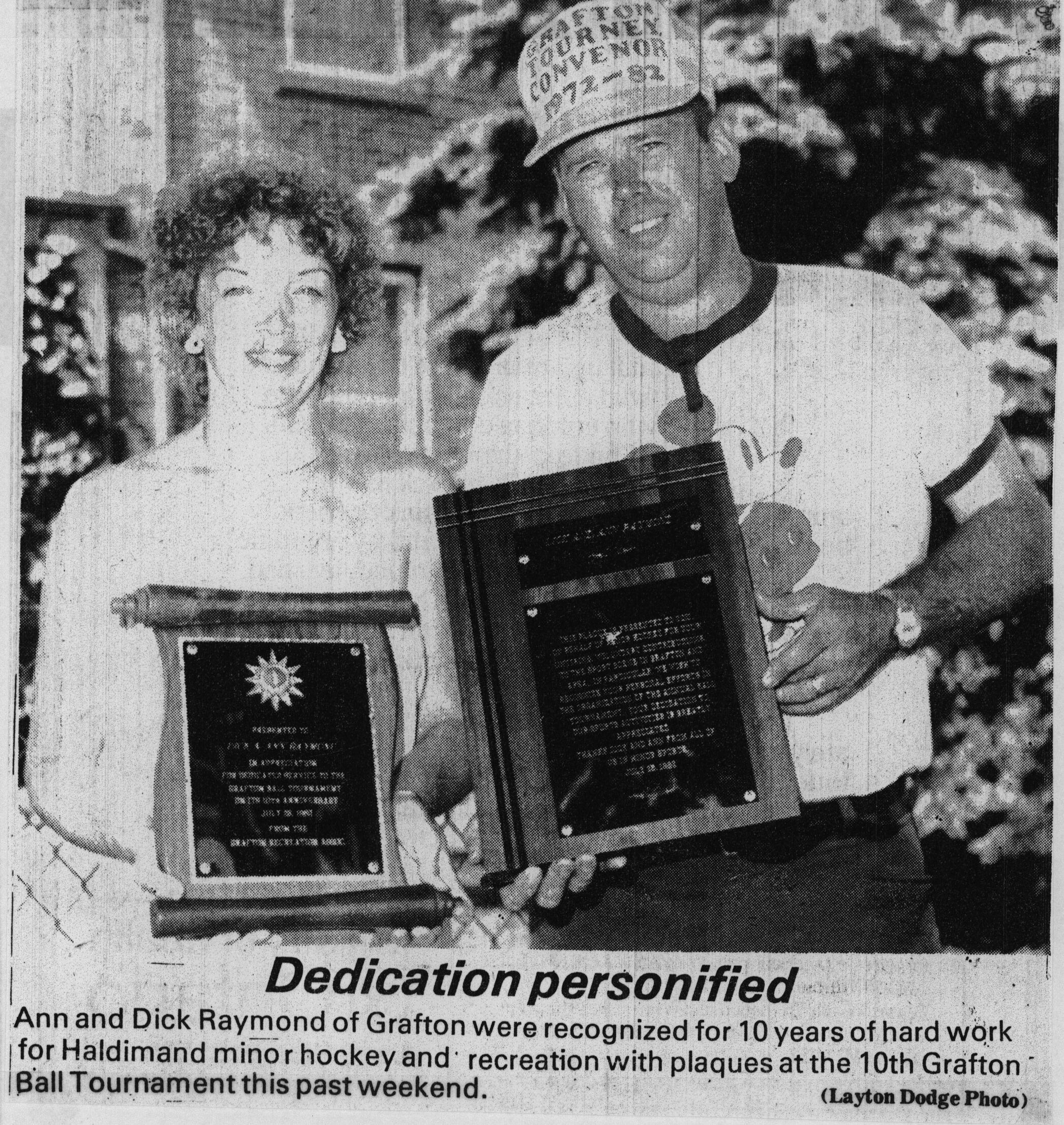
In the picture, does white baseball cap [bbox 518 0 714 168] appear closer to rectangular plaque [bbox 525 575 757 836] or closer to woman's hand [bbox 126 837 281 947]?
rectangular plaque [bbox 525 575 757 836]

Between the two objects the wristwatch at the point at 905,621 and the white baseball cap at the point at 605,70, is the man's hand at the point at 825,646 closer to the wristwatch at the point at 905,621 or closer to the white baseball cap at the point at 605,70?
the wristwatch at the point at 905,621

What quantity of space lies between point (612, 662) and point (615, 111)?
1.38 meters

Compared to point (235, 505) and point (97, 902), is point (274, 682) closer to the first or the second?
point (235, 505)

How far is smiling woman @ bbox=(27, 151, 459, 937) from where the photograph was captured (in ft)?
14.1

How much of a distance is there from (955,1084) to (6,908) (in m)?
2.39

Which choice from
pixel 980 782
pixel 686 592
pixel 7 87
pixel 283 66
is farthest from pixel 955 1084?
pixel 7 87

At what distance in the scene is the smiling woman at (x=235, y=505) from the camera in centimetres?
429

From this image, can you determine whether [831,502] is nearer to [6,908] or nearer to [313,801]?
[313,801]

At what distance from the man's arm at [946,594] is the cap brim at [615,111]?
3.78ft

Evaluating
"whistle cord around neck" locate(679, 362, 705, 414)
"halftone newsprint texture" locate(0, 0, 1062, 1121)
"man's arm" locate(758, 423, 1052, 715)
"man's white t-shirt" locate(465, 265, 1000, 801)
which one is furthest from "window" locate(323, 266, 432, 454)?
"man's arm" locate(758, 423, 1052, 715)

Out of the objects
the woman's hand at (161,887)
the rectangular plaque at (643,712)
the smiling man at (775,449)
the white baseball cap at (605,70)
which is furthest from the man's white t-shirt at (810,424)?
the woman's hand at (161,887)

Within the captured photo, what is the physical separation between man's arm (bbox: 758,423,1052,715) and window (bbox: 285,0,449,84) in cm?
167

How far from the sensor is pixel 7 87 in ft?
14.5

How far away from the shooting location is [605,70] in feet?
14.1
